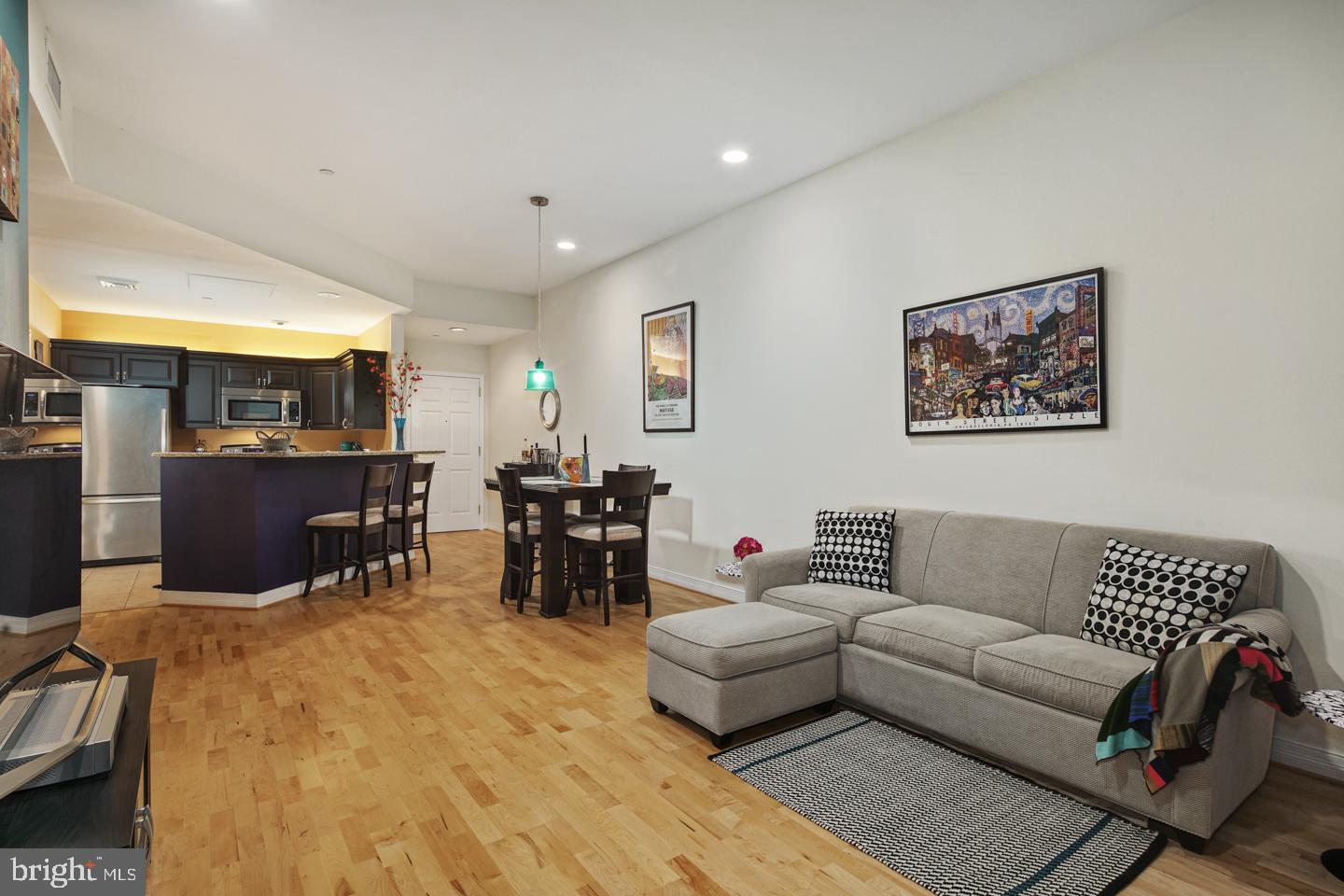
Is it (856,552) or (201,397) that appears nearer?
(856,552)

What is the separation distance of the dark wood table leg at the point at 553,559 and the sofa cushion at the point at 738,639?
1.69 meters

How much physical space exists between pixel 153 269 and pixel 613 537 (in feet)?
14.2

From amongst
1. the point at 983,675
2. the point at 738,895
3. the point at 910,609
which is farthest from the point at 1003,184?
the point at 738,895

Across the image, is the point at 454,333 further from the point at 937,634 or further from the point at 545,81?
Answer: the point at 937,634

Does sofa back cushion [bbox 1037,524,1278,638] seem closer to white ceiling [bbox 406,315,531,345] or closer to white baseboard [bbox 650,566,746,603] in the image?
white baseboard [bbox 650,566,746,603]

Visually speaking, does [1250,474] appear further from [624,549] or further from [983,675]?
[624,549]

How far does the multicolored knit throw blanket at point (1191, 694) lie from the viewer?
6.38 ft

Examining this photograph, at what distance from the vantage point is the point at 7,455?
3.95 ft

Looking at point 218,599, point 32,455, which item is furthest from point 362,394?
point 32,455

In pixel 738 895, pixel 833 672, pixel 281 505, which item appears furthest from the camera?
pixel 281 505

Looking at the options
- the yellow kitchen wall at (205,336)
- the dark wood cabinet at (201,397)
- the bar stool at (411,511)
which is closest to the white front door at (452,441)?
the yellow kitchen wall at (205,336)

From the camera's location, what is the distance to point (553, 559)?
4.57 meters

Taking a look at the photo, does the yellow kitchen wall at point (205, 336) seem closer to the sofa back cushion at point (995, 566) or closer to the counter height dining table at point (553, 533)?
the counter height dining table at point (553, 533)

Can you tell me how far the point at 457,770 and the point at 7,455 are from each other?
71.0 inches
